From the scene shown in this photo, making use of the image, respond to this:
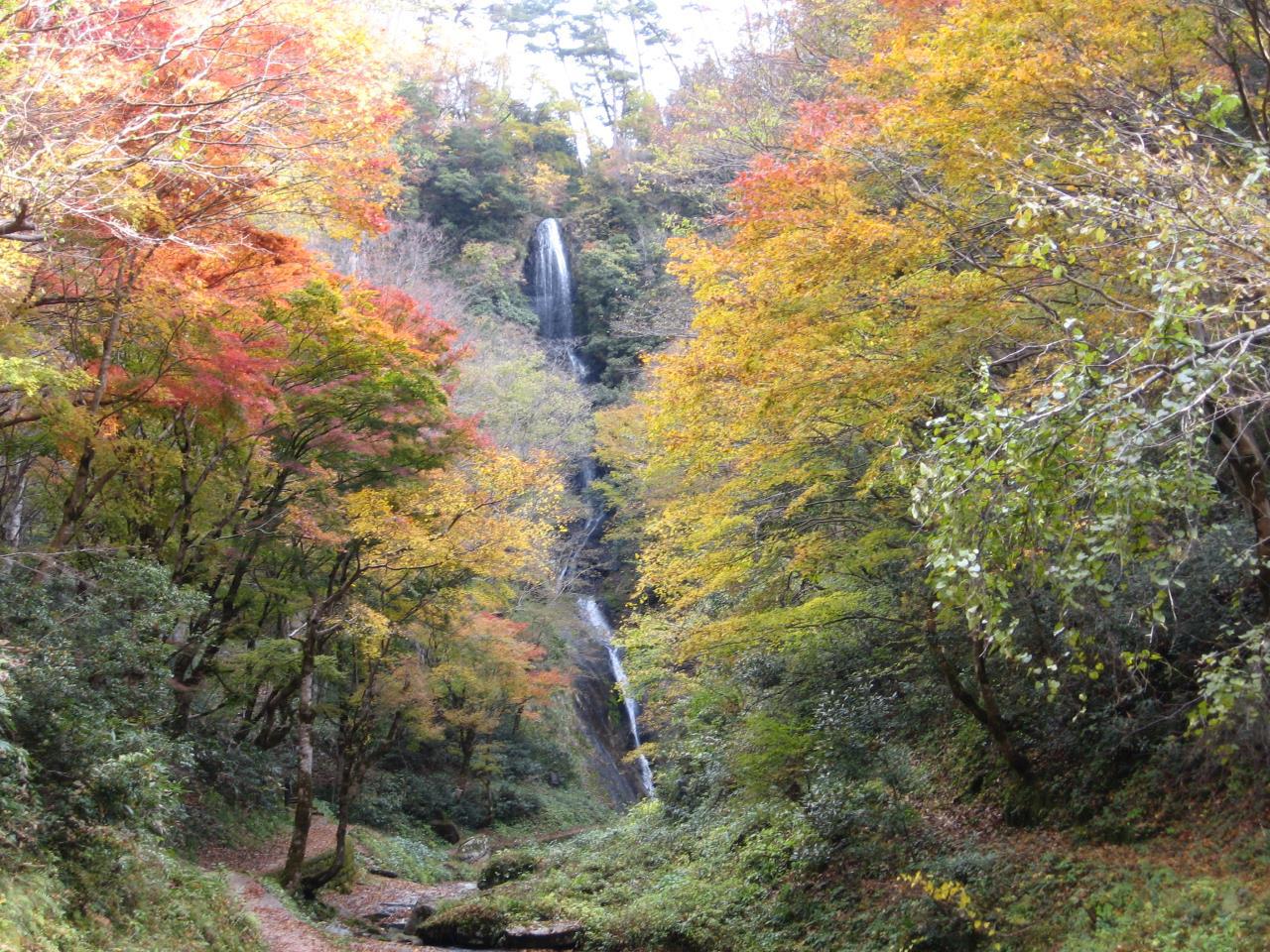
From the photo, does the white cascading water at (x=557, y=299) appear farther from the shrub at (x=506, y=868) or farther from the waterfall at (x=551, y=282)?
the shrub at (x=506, y=868)

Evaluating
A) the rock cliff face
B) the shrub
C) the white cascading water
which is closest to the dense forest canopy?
the shrub

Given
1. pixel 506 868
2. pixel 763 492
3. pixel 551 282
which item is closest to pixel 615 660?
pixel 506 868

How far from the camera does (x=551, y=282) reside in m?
39.2

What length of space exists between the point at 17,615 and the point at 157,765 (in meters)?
1.98

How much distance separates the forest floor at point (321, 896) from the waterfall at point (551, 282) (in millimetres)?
23631

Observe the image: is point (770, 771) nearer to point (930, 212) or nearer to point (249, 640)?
point (930, 212)

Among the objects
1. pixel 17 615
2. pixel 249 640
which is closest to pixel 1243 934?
pixel 17 615

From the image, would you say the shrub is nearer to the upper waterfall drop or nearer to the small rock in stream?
the small rock in stream

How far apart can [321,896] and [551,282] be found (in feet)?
96.5

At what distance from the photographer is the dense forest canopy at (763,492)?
466cm

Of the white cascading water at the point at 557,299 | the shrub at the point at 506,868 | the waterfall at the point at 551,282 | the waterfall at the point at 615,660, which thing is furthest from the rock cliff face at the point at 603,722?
the waterfall at the point at 551,282

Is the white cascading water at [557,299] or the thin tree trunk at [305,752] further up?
the white cascading water at [557,299]

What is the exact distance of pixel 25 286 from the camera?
793 centimetres

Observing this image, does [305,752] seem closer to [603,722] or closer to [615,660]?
[603,722]
